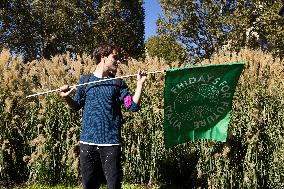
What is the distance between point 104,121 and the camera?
405 cm

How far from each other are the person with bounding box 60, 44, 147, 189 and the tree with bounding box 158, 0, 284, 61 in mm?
12086

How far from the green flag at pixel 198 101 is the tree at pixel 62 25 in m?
25.0

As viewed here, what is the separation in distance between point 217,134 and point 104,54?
6.05 feet

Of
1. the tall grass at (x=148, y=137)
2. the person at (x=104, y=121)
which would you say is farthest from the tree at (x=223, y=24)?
the person at (x=104, y=121)

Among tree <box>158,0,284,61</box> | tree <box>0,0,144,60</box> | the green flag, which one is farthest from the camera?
tree <box>0,0,144,60</box>

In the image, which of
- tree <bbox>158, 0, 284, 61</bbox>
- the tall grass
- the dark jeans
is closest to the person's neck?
the dark jeans

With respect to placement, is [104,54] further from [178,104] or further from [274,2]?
[274,2]

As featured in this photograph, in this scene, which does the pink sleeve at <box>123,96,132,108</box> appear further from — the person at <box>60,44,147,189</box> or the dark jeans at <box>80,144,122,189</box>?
the dark jeans at <box>80,144,122,189</box>

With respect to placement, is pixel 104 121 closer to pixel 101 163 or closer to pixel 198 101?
pixel 101 163

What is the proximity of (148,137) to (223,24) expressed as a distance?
1205 centimetres

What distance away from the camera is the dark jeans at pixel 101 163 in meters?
4.03

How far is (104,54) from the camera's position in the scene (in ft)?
13.8

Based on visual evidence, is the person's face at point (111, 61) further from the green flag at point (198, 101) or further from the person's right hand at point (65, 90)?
the green flag at point (198, 101)

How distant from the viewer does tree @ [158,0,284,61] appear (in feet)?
51.7
